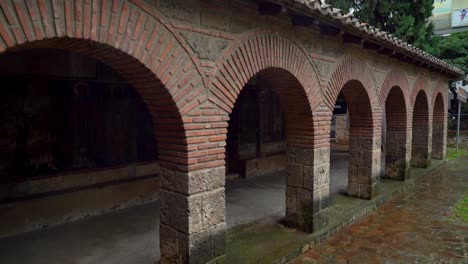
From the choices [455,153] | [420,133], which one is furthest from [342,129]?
[420,133]

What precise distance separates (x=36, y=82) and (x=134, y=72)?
304cm

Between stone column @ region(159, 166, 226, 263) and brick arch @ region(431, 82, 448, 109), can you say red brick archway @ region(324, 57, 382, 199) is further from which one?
brick arch @ region(431, 82, 448, 109)

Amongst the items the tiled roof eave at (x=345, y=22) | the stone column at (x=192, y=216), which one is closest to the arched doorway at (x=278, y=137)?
the tiled roof eave at (x=345, y=22)

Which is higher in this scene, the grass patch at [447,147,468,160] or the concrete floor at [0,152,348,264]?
the grass patch at [447,147,468,160]

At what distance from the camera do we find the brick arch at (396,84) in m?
7.43

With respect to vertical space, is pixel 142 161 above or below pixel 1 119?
below

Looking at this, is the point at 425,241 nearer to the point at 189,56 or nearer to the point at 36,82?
the point at 189,56

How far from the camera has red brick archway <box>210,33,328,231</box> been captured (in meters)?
3.84

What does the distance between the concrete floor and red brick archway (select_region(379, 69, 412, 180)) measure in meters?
3.73

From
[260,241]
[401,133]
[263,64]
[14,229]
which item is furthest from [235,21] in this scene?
[401,133]

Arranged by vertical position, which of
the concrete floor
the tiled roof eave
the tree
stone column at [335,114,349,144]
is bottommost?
the concrete floor

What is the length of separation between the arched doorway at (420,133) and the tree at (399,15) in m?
4.17

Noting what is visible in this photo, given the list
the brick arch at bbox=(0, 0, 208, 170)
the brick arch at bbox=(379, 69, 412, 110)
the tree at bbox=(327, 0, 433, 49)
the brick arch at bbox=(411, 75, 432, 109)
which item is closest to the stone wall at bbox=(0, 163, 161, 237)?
the brick arch at bbox=(0, 0, 208, 170)

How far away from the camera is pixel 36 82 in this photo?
17.5 feet
